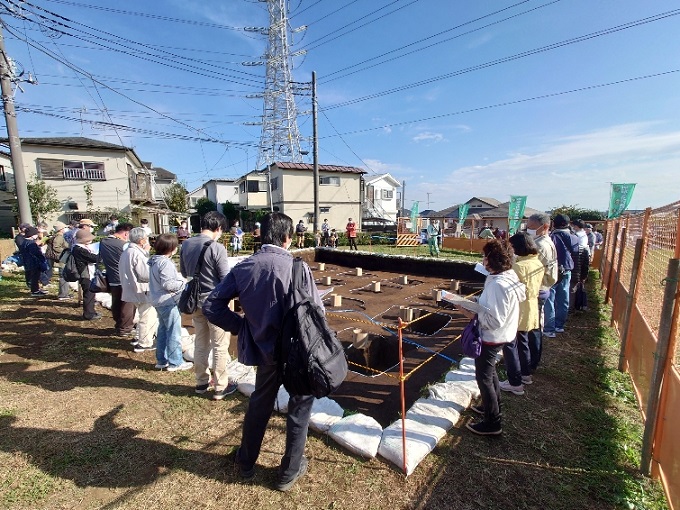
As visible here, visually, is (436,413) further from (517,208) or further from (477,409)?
(517,208)

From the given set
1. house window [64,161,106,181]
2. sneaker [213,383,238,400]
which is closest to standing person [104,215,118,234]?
sneaker [213,383,238,400]

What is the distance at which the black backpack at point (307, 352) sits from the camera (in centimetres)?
175

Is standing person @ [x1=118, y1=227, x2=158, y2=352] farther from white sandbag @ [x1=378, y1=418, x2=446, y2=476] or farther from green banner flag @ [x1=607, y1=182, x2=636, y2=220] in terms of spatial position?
green banner flag @ [x1=607, y1=182, x2=636, y2=220]

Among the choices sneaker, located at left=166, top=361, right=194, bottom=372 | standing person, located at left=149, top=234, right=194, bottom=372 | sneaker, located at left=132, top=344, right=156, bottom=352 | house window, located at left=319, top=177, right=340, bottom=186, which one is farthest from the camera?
house window, located at left=319, top=177, right=340, bottom=186

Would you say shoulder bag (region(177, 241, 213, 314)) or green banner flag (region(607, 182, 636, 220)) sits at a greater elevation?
green banner flag (region(607, 182, 636, 220))

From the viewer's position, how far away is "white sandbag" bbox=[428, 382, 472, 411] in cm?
289

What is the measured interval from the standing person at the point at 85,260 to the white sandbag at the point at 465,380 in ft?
18.1

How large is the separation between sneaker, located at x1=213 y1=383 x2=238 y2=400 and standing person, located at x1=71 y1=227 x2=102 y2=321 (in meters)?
3.60

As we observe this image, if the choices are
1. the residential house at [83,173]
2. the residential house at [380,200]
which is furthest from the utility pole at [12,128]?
the residential house at [380,200]

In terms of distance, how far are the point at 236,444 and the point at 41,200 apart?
2055cm

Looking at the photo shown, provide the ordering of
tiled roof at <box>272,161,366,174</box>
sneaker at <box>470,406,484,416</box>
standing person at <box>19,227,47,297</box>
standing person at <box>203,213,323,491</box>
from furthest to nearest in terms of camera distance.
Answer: tiled roof at <box>272,161,366,174</box>
standing person at <box>19,227,47,297</box>
sneaker at <box>470,406,484,416</box>
standing person at <box>203,213,323,491</box>

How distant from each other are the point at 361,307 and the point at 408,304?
1089mm

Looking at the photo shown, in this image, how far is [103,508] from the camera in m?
1.95

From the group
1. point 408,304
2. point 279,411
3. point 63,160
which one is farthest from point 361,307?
point 63,160
